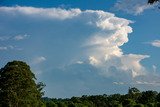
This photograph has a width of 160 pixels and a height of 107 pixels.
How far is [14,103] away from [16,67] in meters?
7.69

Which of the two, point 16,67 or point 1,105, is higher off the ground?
point 16,67

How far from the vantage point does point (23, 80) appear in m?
95.8

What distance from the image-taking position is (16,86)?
93.9 m

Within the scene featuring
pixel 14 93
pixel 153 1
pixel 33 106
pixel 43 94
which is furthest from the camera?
pixel 43 94

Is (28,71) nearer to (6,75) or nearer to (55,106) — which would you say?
(6,75)

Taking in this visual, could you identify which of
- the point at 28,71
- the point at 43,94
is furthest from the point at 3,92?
the point at 43,94

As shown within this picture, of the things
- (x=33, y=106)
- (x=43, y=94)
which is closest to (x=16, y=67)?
(x=33, y=106)

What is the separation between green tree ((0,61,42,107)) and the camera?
92.9m

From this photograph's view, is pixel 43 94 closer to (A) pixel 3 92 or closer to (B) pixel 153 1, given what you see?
(A) pixel 3 92

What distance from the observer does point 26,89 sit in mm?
96000

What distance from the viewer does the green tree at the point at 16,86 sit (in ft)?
305

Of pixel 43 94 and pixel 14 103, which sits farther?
pixel 43 94

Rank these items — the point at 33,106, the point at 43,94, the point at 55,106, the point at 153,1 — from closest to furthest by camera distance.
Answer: the point at 153,1
the point at 33,106
the point at 43,94
the point at 55,106

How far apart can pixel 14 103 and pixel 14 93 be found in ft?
8.15
